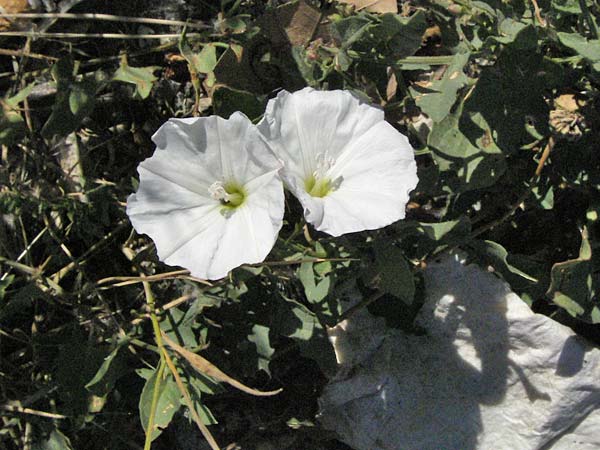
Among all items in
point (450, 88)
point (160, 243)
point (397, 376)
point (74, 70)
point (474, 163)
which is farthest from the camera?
point (397, 376)

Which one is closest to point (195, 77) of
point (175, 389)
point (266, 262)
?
point (266, 262)

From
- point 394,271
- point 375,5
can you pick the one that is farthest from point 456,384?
point 375,5

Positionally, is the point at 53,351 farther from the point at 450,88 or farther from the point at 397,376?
the point at 450,88

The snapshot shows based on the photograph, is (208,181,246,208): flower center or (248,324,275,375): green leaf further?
(248,324,275,375): green leaf

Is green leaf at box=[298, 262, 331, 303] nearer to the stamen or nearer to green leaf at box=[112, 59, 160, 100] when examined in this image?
the stamen

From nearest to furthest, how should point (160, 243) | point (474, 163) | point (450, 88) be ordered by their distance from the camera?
point (160, 243) → point (450, 88) → point (474, 163)

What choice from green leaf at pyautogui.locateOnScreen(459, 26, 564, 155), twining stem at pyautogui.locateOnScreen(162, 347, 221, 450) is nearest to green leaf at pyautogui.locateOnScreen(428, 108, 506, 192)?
green leaf at pyautogui.locateOnScreen(459, 26, 564, 155)

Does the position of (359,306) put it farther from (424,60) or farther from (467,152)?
(424,60)
